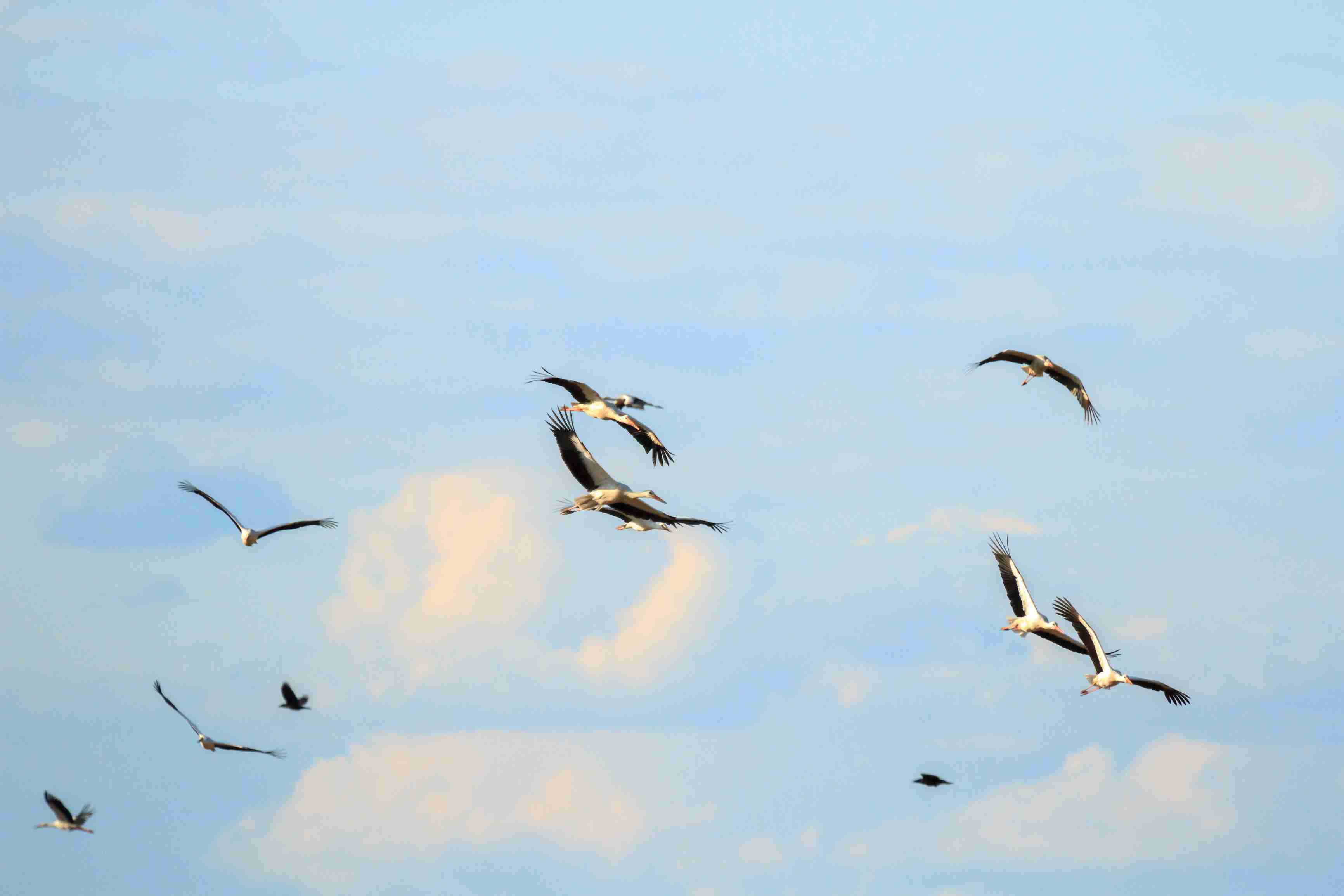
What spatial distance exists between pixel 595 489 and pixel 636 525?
3349mm

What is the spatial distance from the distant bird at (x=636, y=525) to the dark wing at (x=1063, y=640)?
13.9 metres

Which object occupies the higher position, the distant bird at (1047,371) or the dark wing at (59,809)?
the distant bird at (1047,371)

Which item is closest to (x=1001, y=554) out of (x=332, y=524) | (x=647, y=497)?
(x=647, y=497)

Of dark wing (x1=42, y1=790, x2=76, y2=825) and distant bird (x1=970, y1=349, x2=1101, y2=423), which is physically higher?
distant bird (x1=970, y1=349, x2=1101, y2=423)

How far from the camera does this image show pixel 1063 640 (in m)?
87.0

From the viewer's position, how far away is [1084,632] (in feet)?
283

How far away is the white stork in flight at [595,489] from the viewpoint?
75.4m

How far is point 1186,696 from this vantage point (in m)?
87.6

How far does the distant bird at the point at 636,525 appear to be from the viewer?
3086 inches

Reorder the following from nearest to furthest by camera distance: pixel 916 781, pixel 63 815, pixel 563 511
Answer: pixel 563 511 < pixel 63 815 < pixel 916 781

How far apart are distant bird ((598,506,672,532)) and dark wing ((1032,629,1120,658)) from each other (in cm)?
1389

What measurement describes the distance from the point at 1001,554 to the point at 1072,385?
6233mm

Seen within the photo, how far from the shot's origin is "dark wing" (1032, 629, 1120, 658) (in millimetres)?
85438

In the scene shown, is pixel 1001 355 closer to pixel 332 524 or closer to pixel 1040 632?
pixel 1040 632
